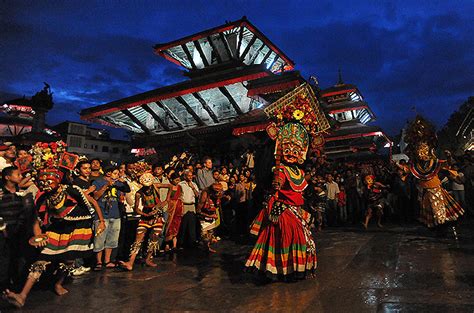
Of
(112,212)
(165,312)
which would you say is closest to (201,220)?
(112,212)

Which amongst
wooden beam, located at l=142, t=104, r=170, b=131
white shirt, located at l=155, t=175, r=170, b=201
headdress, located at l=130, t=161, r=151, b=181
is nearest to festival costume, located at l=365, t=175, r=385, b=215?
white shirt, located at l=155, t=175, r=170, b=201

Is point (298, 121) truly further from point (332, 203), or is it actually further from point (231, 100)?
point (231, 100)

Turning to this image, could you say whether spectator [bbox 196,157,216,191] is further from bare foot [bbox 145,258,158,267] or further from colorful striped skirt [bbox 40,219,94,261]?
colorful striped skirt [bbox 40,219,94,261]

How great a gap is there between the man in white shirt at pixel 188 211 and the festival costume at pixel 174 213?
149 millimetres

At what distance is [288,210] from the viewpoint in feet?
13.9

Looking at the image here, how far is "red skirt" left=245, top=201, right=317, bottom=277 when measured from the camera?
3963 mm

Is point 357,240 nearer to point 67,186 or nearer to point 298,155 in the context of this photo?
point 298,155

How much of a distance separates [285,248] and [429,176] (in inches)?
179

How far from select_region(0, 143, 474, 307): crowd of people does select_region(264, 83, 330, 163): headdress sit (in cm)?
57

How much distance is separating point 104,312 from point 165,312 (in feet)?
2.14

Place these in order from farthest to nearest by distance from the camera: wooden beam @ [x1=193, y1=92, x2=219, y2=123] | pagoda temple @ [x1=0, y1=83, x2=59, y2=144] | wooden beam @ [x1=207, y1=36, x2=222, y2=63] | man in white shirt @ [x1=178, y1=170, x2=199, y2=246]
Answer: pagoda temple @ [x1=0, y1=83, x2=59, y2=144]
wooden beam @ [x1=207, y1=36, x2=222, y2=63]
wooden beam @ [x1=193, y1=92, x2=219, y2=123]
man in white shirt @ [x1=178, y1=170, x2=199, y2=246]

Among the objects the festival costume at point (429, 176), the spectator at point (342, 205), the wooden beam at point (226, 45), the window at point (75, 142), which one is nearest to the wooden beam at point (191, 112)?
the wooden beam at point (226, 45)

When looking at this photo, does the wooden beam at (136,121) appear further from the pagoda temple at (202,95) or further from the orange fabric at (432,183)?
the orange fabric at (432,183)

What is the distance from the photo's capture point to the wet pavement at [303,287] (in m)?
3.14
